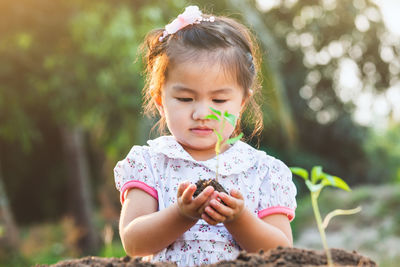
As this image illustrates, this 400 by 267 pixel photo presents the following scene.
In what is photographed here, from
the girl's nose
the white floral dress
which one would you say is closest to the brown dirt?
the white floral dress

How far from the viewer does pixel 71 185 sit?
1061 cm

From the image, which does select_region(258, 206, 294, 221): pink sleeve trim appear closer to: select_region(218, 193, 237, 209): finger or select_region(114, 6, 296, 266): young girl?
select_region(114, 6, 296, 266): young girl

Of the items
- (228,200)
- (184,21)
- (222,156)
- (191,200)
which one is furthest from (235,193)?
(184,21)

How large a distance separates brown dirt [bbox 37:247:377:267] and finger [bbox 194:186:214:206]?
0.85 ft

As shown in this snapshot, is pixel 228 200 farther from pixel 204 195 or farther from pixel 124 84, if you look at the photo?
pixel 124 84

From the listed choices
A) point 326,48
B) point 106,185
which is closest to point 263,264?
point 106,185

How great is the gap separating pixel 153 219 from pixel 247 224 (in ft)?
1.22

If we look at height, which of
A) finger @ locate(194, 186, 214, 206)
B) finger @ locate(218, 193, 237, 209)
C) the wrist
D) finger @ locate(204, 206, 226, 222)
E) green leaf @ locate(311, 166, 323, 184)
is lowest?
the wrist

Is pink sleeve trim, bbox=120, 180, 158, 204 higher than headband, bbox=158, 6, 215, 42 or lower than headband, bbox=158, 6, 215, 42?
lower

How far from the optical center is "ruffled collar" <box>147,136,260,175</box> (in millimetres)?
2451

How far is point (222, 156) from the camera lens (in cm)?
252

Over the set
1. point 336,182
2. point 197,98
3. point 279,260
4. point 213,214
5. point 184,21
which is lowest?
point 279,260

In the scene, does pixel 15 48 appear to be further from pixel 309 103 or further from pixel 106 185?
pixel 309 103

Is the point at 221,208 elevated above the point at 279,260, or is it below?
above
